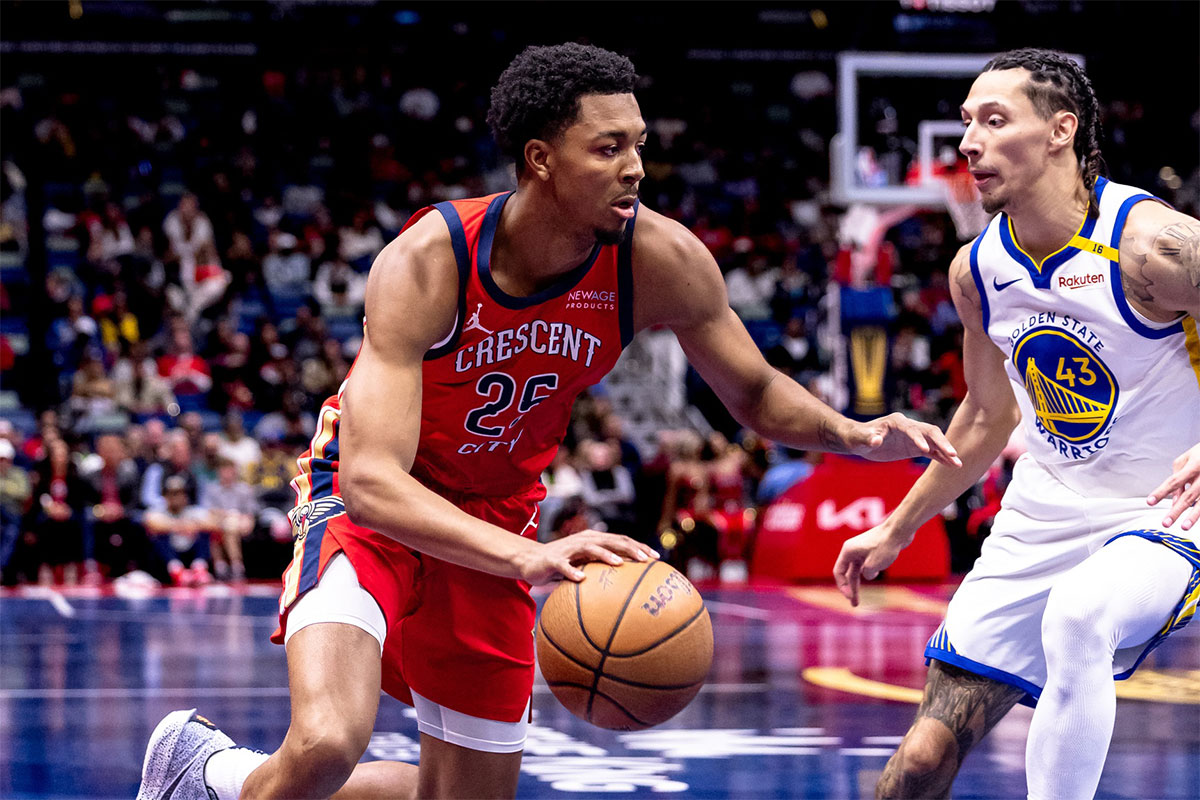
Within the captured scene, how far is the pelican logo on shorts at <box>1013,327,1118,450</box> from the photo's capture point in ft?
12.4

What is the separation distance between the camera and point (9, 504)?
12.6m

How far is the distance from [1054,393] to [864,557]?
68 cm

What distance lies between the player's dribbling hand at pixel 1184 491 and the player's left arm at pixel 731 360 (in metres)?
0.49

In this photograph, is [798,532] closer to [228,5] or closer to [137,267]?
[137,267]

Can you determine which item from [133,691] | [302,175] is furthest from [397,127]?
[133,691]

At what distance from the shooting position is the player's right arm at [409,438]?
3029 mm

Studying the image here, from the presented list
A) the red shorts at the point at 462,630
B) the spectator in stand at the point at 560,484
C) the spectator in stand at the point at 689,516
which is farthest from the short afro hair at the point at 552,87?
the spectator in stand at the point at 560,484

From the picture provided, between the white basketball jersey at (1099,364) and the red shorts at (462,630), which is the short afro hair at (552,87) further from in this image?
the white basketball jersey at (1099,364)

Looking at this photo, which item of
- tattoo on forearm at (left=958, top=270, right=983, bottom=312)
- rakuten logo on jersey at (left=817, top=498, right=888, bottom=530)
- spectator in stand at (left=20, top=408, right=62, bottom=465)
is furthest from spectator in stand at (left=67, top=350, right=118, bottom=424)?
tattoo on forearm at (left=958, top=270, right=983, bottom=312)

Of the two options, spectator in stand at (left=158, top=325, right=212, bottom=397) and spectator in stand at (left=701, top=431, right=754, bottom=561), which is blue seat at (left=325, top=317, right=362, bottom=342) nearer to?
spectator in stand at (left=158, top=325, right=212, bottom=397)

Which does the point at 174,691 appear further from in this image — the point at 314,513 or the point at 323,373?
the point at 323,373

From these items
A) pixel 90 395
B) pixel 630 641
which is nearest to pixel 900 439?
pixel 630 641

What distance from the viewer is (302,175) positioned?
20.2 metres

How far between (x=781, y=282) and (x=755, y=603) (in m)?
7.48
